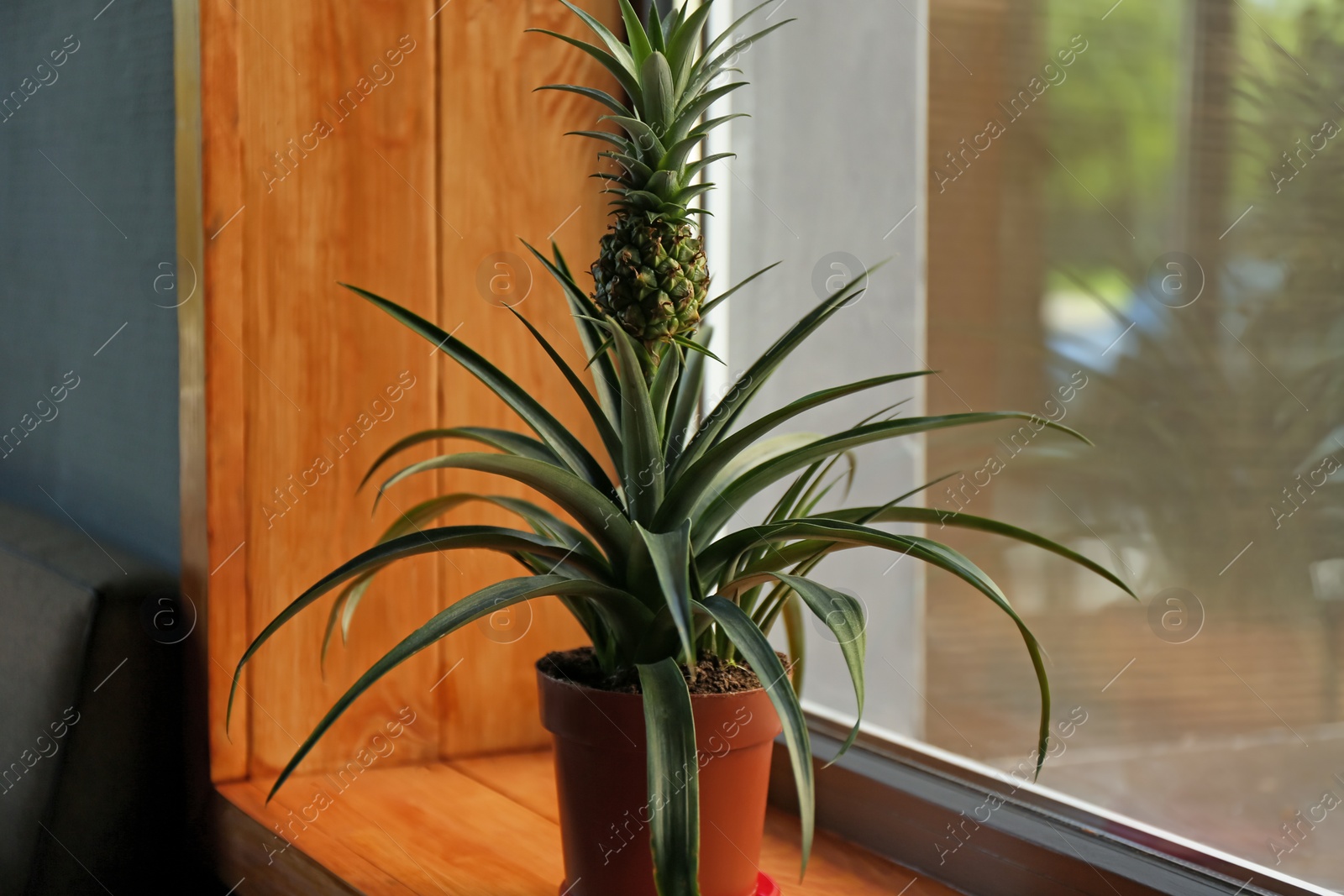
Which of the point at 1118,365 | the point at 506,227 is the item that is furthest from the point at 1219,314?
the point at 506,227

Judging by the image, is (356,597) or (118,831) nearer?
(356,597)

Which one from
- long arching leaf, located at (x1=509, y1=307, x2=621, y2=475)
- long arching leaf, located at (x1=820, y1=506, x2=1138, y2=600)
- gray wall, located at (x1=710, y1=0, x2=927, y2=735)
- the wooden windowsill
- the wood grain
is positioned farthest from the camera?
gray wall, located at (x1=710, y1=0, x2=927, y2=735)

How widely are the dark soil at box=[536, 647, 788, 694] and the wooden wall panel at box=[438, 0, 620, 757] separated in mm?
459

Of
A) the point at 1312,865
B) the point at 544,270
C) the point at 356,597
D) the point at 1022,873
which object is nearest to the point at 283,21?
the point at 544,270

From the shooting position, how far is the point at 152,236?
1346 mm

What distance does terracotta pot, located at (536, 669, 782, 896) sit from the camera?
788 millimetres

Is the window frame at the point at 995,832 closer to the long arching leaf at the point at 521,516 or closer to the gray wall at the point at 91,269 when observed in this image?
the long arching leaf at the point at 521,516

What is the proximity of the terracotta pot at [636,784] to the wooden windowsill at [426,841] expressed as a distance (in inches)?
7.4

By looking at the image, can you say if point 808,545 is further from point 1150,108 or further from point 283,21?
point 283,21

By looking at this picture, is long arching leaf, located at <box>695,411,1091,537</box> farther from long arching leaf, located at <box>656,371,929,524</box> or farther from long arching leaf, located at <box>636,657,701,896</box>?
long arching leaf, located at <box>636,657,701,896</box>

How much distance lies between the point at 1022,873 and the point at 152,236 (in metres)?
1.22

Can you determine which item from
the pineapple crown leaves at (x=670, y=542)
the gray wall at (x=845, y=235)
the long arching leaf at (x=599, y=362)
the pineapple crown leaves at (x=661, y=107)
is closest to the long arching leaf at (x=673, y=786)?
the pineapple crown leaves at (x=670, y=542)

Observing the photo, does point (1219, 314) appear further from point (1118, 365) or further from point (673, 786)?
point (673, 786)

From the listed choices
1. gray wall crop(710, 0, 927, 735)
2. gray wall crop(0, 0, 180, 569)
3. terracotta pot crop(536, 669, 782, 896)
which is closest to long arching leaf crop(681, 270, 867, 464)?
terracotta pot crop(536, 669, 782, 896)
